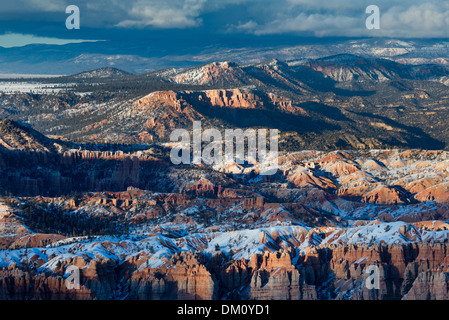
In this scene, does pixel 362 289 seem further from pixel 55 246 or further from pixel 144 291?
pixel 55 246

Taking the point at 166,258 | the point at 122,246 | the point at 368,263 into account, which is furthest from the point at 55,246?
the point at 368,263

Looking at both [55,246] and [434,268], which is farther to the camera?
[55,246]
